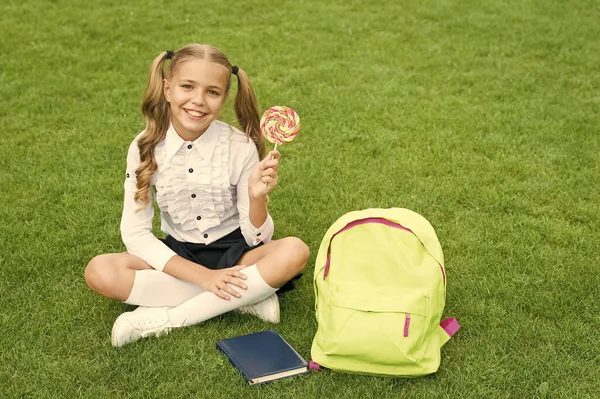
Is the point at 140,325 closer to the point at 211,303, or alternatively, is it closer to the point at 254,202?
the point at 211,303

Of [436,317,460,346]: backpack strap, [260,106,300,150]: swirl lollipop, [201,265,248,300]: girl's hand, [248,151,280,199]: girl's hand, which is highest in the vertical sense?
[260,106,300,150]: swirl lollipop

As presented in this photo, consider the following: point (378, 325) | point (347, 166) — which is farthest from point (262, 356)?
point (347, 166)

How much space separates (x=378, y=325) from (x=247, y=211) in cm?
82

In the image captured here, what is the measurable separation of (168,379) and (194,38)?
4.91 metres

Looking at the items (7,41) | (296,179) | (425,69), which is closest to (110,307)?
(296,179)

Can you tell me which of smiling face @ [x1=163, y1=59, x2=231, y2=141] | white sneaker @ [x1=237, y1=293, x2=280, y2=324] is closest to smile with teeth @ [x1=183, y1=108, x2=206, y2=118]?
smiling face @ [x1=163, y1=59, x2=231, y2=141]

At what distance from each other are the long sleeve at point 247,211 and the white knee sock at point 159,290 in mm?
330

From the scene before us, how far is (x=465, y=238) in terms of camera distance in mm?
4195

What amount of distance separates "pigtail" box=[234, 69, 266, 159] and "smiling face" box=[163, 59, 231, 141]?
8 cm

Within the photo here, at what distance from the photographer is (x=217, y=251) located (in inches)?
143

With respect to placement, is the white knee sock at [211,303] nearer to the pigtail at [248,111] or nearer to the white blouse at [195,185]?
the white blouse at [195,185]

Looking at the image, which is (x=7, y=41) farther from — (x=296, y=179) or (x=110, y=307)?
(x=110, y=307)

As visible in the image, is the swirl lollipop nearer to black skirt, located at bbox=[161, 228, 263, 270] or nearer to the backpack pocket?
black skirt, located at bbox=[161, 228, 263, 270]

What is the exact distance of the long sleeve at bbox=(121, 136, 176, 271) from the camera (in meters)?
3.47
